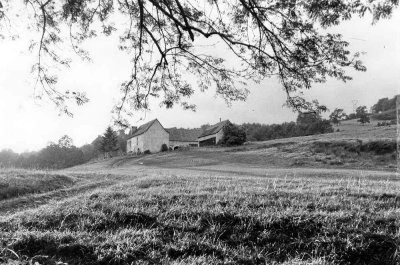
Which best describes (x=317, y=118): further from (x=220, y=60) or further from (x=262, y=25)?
(x=220, y=60)

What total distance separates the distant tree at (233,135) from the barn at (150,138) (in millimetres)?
17841

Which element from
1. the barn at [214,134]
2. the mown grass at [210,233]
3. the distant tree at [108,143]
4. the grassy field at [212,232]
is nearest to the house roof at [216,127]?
the barn at [214,134]

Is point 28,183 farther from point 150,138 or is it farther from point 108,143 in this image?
point 108,143

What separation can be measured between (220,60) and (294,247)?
4.46m

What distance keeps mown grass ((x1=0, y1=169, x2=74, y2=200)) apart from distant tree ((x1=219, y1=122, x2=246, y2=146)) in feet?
86.6

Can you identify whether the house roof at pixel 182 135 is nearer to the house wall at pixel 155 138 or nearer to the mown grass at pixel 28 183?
the house wall at pixel 155 138

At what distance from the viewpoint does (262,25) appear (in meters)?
6.09

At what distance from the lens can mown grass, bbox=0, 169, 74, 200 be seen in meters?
10.5

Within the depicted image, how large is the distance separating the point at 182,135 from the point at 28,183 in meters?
49.3

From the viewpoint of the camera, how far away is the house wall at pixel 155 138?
55081 millimetres

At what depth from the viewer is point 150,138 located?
56.3 metres

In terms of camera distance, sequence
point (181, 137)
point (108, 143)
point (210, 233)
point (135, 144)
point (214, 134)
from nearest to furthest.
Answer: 1. point (210, 233)
2. point (214, 134)
3. point (108, 143)
4. point (135, 144)
5. point (181, 137)

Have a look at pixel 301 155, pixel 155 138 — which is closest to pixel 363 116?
pixel 301 155

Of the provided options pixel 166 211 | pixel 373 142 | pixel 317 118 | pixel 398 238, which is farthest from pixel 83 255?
pixel 373 142
